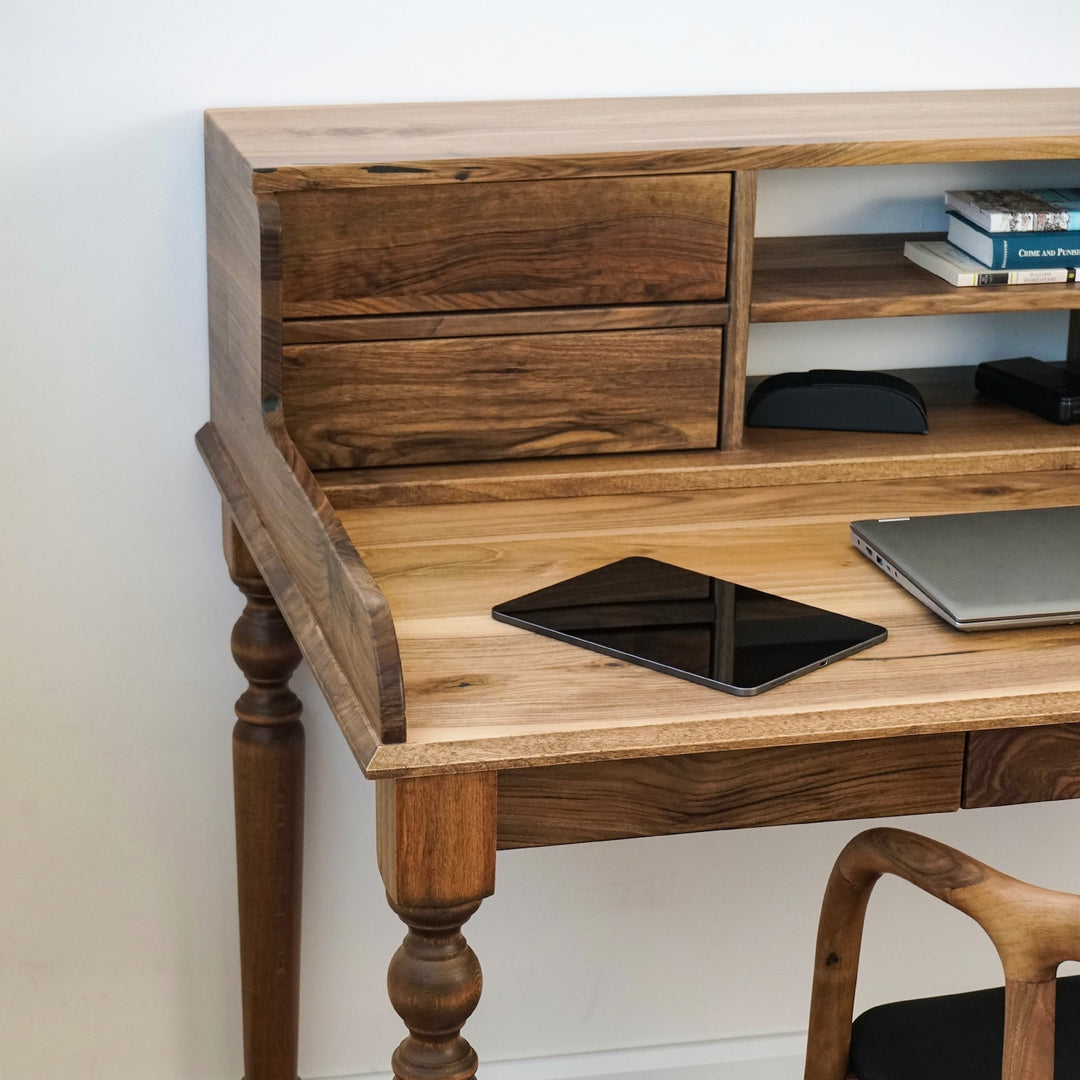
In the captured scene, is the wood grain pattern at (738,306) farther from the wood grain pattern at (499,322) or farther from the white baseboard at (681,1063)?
the white baseboard at (681,1063)

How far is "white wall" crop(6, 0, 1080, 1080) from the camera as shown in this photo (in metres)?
1.78

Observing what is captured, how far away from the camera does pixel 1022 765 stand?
4.35 ft

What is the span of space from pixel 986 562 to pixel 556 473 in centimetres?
44

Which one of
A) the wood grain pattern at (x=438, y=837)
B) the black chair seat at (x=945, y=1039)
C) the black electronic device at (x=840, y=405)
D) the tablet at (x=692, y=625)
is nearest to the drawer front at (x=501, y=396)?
the black electronic device at (x=840, y=405)

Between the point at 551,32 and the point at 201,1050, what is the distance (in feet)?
4.50

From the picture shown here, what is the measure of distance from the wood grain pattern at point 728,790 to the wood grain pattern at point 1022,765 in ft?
0.06

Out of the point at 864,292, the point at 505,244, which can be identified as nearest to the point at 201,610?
the point at 505,244

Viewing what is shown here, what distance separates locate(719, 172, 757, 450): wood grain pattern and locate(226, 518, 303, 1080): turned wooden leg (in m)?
0.56

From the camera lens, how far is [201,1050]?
2.16m

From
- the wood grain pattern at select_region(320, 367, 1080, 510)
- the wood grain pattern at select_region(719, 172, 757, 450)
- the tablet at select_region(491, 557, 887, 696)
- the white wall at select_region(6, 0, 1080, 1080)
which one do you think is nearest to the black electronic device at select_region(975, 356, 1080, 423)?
the wood grain pattern at select_region(320, 367, 1080, 510)

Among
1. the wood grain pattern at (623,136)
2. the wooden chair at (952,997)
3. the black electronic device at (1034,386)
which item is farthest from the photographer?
the black electronic device at (1034,386)

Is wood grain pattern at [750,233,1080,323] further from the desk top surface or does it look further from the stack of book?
the desk top surface

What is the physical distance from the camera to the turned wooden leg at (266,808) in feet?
6.12

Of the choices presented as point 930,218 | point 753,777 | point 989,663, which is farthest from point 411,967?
point 930,218
